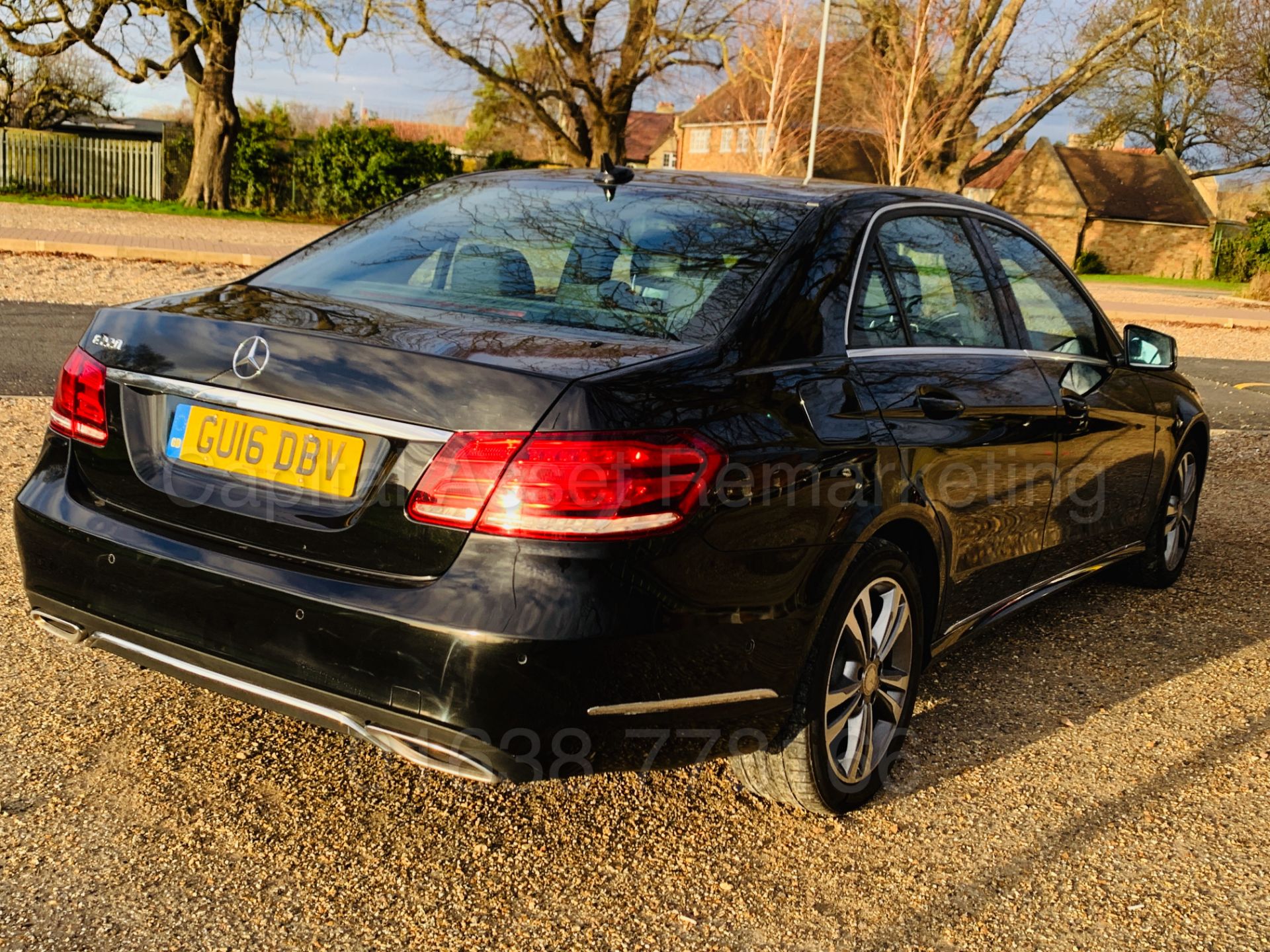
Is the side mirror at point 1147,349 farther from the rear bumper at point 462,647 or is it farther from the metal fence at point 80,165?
the metal fence at point 80,165

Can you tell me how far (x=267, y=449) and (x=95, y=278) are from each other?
533 inches

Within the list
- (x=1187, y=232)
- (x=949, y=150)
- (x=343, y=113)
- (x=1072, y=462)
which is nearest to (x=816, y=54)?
(x=949, y=150)

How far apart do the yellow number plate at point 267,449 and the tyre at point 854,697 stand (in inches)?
48.2

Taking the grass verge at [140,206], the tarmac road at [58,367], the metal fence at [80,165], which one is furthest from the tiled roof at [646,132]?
the tarmac road at [58,367]

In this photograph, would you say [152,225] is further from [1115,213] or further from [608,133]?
[1115,213]

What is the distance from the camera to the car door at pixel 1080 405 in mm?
4289

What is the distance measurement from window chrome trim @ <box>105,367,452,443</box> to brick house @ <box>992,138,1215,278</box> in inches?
2239

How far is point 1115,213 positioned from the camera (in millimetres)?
56812

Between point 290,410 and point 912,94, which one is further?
point 912,94

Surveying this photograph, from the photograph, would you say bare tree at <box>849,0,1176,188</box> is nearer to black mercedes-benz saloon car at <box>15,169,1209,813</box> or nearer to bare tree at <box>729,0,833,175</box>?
→ bare tree at <box>729,0,833,175</box>

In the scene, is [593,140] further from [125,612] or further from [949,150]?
[125,612]

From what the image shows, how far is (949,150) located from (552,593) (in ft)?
118

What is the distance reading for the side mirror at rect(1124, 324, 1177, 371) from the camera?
483cm

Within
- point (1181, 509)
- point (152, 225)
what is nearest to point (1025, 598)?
point (1181, 509)
